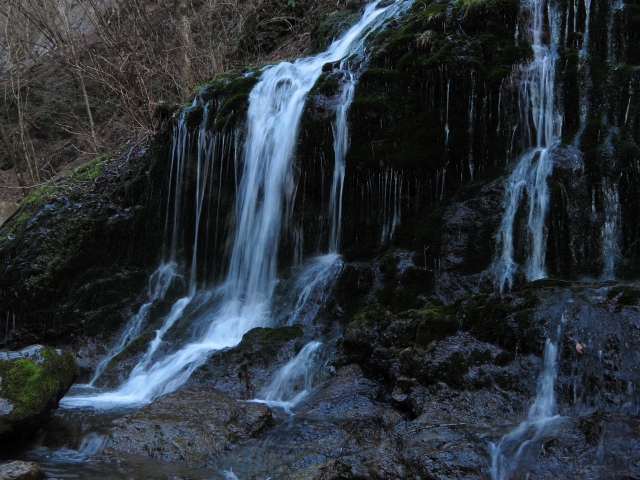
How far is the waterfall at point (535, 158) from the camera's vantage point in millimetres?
Answer: 6207

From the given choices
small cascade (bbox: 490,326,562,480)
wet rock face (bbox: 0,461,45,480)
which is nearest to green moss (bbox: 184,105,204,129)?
wet rock face (bbox: 0,461,45,480)

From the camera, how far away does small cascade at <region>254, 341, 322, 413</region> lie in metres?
5.41

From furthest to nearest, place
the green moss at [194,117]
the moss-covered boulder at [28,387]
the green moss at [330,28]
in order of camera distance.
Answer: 1. the green moss at [330,28]
2. the green moss at [194,117]
3. the moss-covered boulder at [28,387]

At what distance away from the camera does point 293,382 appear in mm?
5605

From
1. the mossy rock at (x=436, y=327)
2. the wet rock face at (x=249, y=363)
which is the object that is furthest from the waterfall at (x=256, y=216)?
the mossy rock at (x=436, y=327)

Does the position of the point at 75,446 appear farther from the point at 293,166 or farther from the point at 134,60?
the point at 134,60

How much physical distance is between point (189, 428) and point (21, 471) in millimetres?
1281

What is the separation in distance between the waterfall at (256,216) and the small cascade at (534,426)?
3.79m

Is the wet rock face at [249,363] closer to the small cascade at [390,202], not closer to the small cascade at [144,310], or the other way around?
the small cascade at [390,202]

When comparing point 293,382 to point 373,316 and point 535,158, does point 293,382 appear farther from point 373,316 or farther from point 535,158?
point 535,158

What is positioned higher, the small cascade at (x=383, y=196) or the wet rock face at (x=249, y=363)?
the small cascade at (x=383, y=196)

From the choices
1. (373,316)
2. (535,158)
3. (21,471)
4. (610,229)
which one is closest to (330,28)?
(535,158)

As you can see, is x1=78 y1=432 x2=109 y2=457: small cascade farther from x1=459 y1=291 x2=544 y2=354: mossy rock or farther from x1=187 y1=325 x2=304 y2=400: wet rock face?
x1=459 y1=291 x2=544 y2=354: mossy rock

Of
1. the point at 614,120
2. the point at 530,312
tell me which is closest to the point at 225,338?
the point at 530,312
